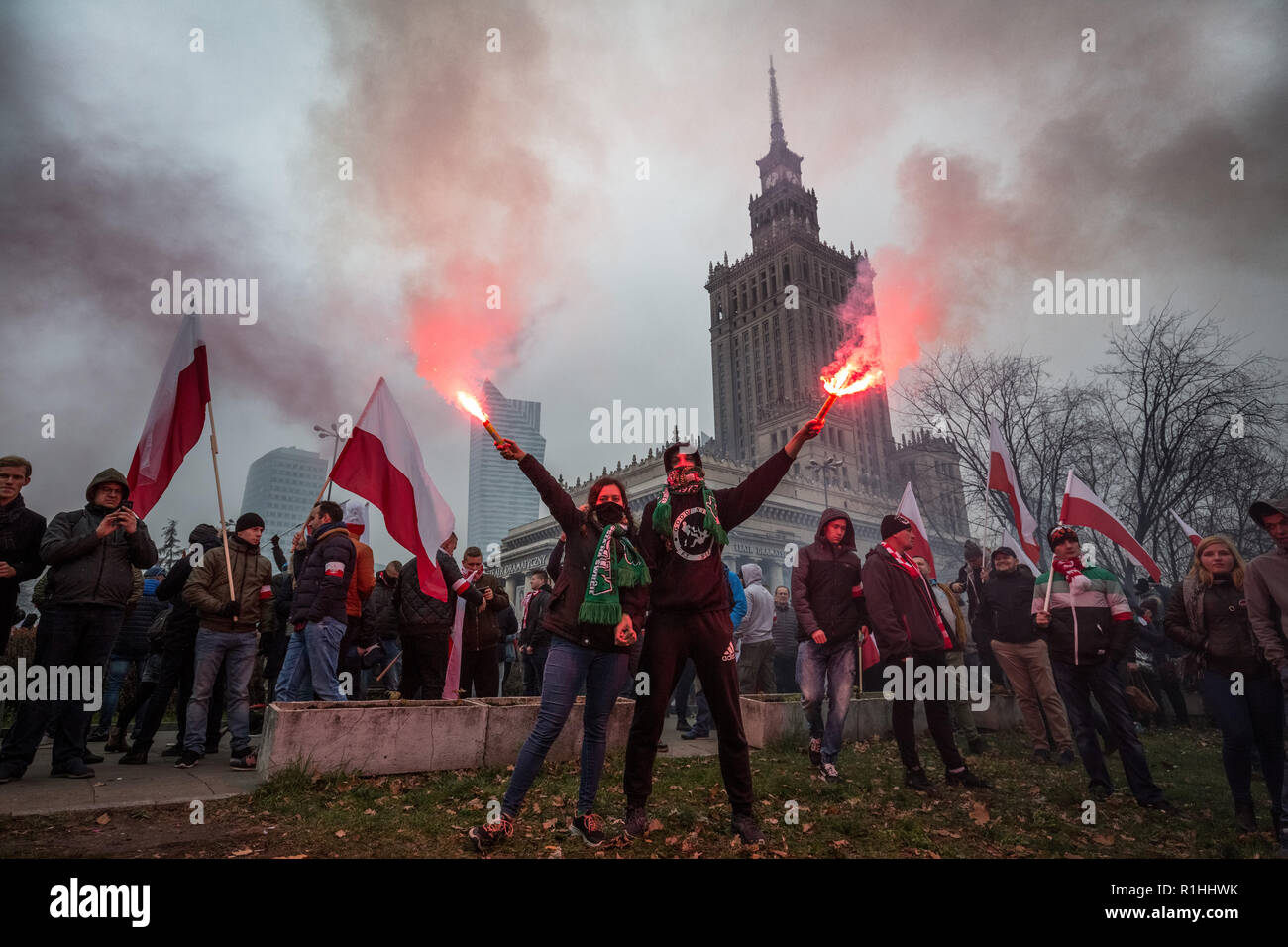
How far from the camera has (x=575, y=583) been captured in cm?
438

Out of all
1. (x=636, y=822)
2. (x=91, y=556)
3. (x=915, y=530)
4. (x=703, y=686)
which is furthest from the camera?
(x=915, y=530)

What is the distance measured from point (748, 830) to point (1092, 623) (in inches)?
171

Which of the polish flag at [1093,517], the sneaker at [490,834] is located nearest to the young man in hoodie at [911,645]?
the sneaker at [490,834]

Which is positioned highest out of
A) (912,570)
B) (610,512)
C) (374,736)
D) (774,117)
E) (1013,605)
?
(774,117)

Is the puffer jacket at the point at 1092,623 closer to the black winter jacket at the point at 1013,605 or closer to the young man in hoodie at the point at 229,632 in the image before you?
the black winter jacket at the point at 1013,605

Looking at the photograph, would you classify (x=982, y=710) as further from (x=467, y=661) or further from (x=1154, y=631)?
(x=467, y=661)

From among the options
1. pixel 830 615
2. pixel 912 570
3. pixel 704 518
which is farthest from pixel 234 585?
pixel 912 570

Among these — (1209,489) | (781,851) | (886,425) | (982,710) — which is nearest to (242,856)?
(781,851)

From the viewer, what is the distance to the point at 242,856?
3744mm

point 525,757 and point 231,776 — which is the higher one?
point 525,757

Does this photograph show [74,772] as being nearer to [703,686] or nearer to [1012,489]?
[703,686]

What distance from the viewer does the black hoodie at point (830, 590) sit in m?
6.73

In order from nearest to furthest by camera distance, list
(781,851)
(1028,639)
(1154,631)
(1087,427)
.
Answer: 1. (781,851)
2. (1028,639)
3. (1154,631)
4. (1087,427)
